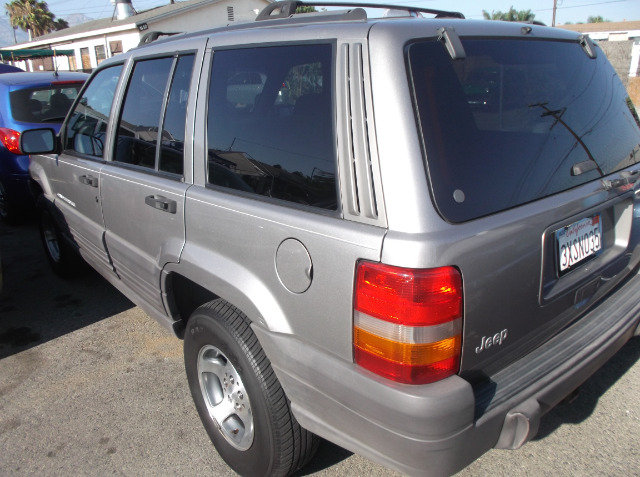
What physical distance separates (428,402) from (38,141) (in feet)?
10.9

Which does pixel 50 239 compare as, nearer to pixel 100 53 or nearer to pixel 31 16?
pixel 100 53

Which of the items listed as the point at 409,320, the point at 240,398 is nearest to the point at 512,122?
the point at 409,320

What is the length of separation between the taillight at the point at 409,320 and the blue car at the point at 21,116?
5.42 meters

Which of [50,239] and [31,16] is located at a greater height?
[31,16]

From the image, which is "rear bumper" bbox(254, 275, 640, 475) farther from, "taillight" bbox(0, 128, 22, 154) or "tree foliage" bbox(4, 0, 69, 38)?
"tree foliage" bbox(4, 0, 69, 38)

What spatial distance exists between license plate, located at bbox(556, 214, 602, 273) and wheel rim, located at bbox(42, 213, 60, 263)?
4.13m

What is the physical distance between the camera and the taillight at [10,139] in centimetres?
561

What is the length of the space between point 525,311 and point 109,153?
254cm

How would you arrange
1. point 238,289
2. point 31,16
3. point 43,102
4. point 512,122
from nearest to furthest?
point 512,122 → point 238,289 → point 43,102 → point 31,16

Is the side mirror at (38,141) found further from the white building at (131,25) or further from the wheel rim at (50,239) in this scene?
the white building at (131,25)

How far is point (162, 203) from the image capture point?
245 centimetres

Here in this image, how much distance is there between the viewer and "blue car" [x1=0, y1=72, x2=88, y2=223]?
5.73 m

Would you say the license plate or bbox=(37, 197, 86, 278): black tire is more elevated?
the license plate

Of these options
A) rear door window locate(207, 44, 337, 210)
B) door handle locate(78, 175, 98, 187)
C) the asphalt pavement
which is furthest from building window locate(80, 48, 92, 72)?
rear door window locate(207, 44, 337, 210)
